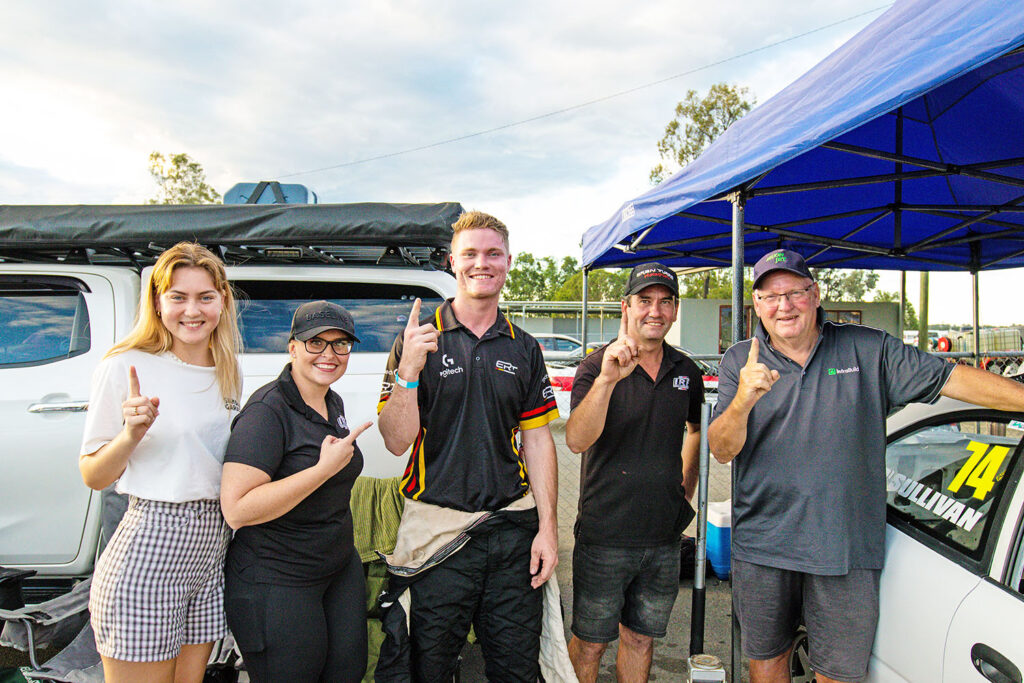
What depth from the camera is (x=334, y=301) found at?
325 centimetres

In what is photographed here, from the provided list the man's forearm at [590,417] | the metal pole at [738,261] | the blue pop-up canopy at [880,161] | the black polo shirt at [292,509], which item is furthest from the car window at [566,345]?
the black polo shirt at [292,509]

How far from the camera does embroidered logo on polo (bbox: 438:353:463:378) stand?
2.11 meters

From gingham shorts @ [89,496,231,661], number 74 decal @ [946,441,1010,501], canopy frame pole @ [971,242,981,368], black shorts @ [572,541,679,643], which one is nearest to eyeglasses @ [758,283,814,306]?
number 74 decal @ [946,441,1010,501]

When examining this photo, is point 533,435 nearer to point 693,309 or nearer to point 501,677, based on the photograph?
point 501,677

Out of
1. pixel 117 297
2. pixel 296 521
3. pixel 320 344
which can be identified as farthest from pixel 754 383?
pixel 117 297

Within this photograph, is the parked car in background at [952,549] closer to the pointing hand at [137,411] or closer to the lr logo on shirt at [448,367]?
the lr logo on shirt at [448,367]

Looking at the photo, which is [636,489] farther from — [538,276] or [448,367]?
[538,276]

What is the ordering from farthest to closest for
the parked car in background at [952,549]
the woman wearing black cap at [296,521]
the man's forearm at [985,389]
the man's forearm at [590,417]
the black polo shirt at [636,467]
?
the black polo shirt at [636,467] → the man's forearm at [590,417] → the man's forearm at [985,389] → the woman wearing black cap at [296,521] → the parked car in background at [952,549]

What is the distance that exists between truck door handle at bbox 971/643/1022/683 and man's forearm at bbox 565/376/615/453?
1259 mm

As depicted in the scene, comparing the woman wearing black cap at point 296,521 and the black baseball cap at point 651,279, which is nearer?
the woman wearing black cap at point 296,521

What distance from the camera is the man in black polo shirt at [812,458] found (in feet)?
6.72

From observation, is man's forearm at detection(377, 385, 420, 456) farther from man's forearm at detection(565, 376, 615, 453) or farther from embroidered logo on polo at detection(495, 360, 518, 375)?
man's forearm at detection(565, 376, 615, 453)

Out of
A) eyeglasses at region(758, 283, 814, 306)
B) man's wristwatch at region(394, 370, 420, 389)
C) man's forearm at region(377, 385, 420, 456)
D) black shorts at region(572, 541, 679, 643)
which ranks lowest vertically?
black shorts at region(572, 541, 679, 643)

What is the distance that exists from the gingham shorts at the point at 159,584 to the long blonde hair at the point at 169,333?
0.42 m
